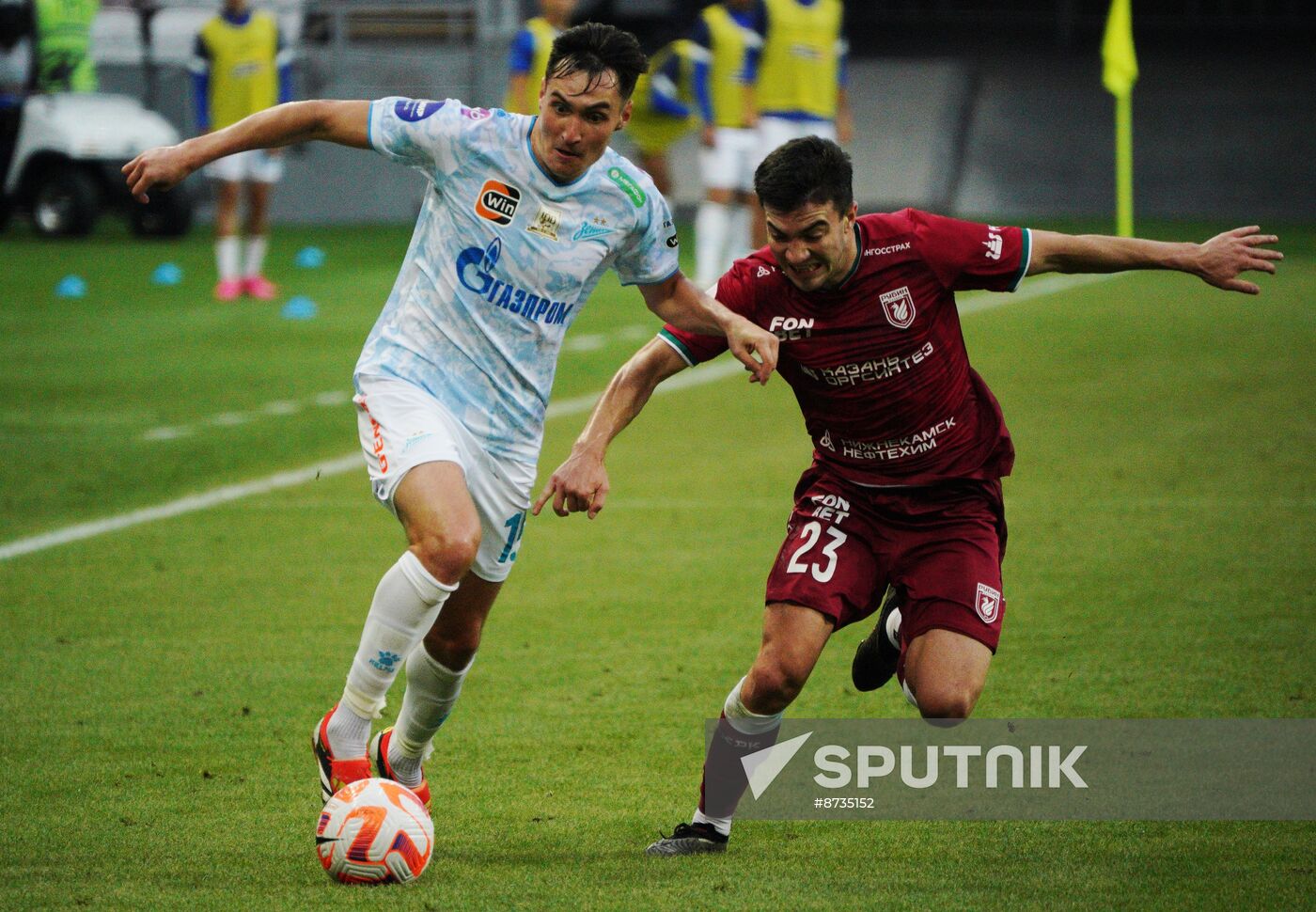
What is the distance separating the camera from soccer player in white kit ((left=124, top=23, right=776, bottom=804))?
496 cm

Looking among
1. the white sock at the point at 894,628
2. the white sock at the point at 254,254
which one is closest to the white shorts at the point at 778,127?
the white sock at the point at 254,254

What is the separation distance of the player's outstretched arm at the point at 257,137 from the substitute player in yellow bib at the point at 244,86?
12722mm

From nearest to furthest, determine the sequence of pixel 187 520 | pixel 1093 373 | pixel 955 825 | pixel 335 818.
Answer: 1. pixel 335 818
2. pixel 955 825
3. pixel 187 520
4. pixel 1093 373

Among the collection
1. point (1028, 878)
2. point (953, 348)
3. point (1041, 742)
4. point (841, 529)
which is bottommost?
point (1041, 742)

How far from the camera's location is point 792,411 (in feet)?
40.4

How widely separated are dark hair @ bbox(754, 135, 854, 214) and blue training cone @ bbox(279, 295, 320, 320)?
38.6ft

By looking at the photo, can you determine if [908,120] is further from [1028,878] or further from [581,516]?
[1028,878]

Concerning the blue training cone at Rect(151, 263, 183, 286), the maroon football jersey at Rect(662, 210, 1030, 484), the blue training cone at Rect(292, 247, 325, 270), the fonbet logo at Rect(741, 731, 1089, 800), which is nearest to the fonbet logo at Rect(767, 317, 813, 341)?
the maroon football jersey at Rect(662, 210, 1030, 484)

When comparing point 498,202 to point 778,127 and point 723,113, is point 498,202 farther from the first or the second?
point 778,127

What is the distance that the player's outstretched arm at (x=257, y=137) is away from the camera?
4.84m

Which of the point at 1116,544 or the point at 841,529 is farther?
the point at 1116,544

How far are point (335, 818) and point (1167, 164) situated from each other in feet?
90.3

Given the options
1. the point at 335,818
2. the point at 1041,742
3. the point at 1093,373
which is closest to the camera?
the point at 335,818

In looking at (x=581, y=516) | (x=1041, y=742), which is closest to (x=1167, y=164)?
(x=581, y=516)
